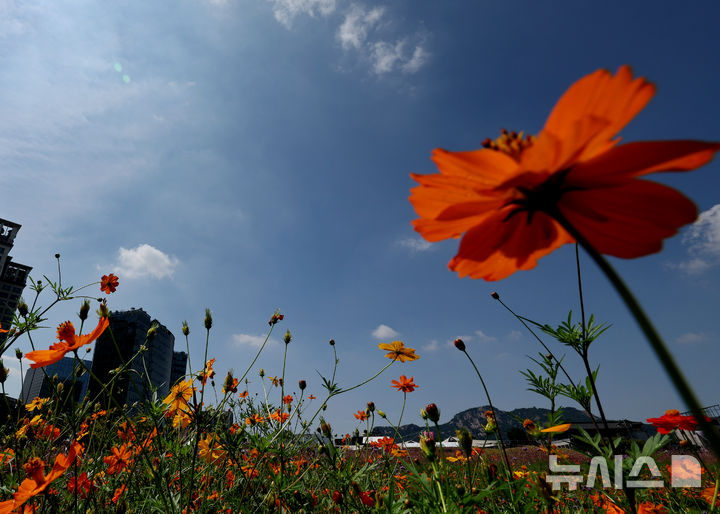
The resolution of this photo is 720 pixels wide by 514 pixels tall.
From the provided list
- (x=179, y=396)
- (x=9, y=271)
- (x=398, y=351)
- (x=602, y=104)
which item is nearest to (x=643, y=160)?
(x=602, y=104)

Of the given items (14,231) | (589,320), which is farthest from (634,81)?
(14,231)

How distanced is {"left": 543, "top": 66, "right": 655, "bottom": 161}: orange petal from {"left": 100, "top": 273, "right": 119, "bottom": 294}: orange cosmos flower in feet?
11.1

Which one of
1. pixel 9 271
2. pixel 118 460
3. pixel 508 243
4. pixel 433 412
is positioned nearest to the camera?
pixel 508 243

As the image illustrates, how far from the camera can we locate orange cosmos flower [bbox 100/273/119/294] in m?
2.93

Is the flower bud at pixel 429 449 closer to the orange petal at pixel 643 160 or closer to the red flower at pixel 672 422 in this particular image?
the orange petal at pixel 643 160

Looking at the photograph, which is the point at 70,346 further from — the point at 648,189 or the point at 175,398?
the point at 648,189

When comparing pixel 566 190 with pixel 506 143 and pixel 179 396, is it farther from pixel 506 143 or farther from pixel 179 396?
pixel 179 396

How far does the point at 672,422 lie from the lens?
160 centimetres

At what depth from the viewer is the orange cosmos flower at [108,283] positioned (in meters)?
2.93

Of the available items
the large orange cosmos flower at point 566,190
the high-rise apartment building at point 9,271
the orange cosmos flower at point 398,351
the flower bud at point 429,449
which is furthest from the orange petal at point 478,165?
the high-rise apartment building at point 9,271

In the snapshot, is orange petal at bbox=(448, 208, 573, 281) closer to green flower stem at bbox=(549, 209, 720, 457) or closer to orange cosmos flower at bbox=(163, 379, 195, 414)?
green flower stem at bbox=(549, 209, 720, 457)

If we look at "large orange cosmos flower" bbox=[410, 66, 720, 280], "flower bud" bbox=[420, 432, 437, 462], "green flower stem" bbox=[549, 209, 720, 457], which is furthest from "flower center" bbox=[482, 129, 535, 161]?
"flower bud" bbox=[420, 432, 437, 462]

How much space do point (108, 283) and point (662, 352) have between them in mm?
3536

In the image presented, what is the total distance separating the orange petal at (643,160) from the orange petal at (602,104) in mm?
16
